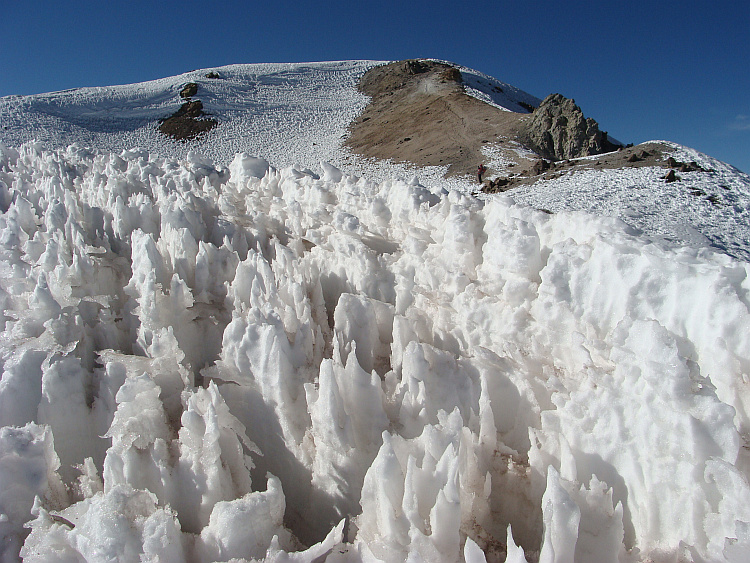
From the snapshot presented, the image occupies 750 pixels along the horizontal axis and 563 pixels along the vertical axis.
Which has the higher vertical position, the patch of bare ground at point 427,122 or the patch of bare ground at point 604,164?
the patch of bare ground at point 427,122

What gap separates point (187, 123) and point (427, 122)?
25.1 metres

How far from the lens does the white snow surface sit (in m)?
3.58

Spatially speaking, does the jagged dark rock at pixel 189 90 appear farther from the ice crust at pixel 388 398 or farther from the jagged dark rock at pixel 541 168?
the ice crust at pixel 388 398

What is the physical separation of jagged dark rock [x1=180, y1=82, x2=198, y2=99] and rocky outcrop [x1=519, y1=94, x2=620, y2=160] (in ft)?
129

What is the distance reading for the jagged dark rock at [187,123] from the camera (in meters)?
44.1

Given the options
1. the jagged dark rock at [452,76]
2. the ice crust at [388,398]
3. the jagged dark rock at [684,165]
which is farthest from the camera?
the jagged dark rock at [452,76]

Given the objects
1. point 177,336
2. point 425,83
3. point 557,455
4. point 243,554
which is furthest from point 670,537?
point 425,83

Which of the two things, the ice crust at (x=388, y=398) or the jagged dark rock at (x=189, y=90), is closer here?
the ice crust at (x=388, y=398)

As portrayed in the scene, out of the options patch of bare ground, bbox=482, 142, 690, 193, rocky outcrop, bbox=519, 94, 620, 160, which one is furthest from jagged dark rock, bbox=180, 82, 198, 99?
patch of bare ground, bbox=482, 142, 690, 193

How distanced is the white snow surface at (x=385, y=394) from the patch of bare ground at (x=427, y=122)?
21.3 m

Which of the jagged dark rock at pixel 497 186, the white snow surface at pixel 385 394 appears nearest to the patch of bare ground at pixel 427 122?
the jagged dark rock at pixel 497 186

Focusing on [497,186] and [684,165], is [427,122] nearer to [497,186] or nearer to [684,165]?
[497,186]

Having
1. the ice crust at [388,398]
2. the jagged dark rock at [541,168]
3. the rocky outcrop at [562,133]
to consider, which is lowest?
the ice crust at [388,398]

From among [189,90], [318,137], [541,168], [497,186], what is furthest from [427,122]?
[189,90]
